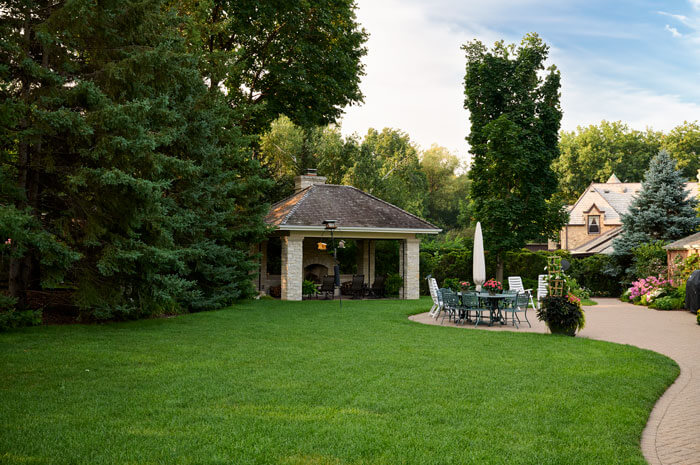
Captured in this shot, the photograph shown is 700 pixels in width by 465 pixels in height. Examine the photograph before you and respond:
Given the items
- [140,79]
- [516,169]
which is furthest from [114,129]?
[516,169]

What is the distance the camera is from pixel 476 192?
2820cm

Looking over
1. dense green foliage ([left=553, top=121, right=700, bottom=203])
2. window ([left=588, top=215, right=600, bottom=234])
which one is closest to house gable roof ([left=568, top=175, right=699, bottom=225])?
window ([left=588, top=215, right=600, bottom=234])

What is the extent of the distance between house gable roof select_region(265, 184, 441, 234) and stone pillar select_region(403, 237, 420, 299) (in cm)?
84

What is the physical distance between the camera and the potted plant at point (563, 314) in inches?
493

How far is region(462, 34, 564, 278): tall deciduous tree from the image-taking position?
87.7ft

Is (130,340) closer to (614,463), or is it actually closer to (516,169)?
(614,463)

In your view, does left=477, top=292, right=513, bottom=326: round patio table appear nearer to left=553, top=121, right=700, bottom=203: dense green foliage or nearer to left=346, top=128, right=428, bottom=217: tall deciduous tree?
left=346, top=128, right=428, bottom=217: tall deciduous tree

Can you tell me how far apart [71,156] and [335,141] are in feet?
92.2

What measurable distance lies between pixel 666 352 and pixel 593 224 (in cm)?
3604

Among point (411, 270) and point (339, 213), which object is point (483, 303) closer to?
point (411, 270)

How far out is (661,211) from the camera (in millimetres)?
27125

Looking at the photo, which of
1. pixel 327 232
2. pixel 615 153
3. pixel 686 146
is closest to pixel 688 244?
pixel 327 232

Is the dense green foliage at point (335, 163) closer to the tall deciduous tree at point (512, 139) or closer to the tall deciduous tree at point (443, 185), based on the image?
the tall deciduous tree at point (512, 139)

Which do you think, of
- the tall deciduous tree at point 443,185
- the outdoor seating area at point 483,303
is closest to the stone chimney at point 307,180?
the outdoor seating area at point 483,303
